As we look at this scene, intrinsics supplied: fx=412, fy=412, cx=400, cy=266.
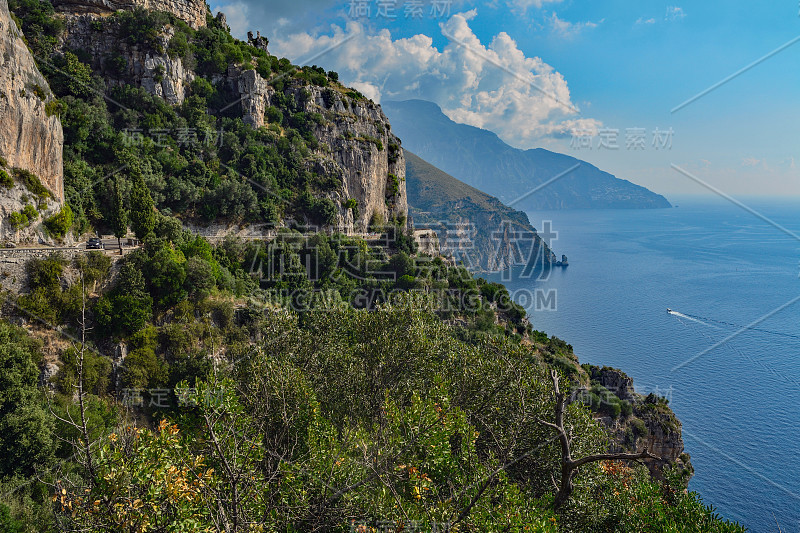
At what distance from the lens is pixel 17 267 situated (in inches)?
767

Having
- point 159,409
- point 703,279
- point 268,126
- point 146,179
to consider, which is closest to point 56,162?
point 146,179

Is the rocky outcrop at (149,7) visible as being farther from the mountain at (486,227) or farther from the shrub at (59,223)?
the mountain at (486,227)

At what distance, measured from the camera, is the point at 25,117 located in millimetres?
22922

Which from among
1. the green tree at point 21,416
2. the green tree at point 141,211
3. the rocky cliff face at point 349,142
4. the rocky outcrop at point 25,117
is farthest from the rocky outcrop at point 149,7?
the green tree at point 21,416

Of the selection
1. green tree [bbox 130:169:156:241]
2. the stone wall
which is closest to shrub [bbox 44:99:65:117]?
green tree [bbox 130:169:156:241]

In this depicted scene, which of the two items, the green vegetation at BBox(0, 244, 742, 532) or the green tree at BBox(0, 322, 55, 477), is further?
the green tree at BBox(0, 322, 55, 477)

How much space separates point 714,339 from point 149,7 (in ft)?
269

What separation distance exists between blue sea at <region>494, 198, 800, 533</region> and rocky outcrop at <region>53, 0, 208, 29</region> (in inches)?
2055

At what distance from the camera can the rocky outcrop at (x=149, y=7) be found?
35969mm

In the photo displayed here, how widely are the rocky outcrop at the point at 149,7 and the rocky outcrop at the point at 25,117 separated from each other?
16.3 m

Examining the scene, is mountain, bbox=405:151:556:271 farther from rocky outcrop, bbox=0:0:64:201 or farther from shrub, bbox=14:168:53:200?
shrub, bbox=14:168:53:200

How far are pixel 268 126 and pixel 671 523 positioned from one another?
4492cm

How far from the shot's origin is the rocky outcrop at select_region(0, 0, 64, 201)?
2172 cm

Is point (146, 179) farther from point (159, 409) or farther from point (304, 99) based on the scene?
point (304, 99)
